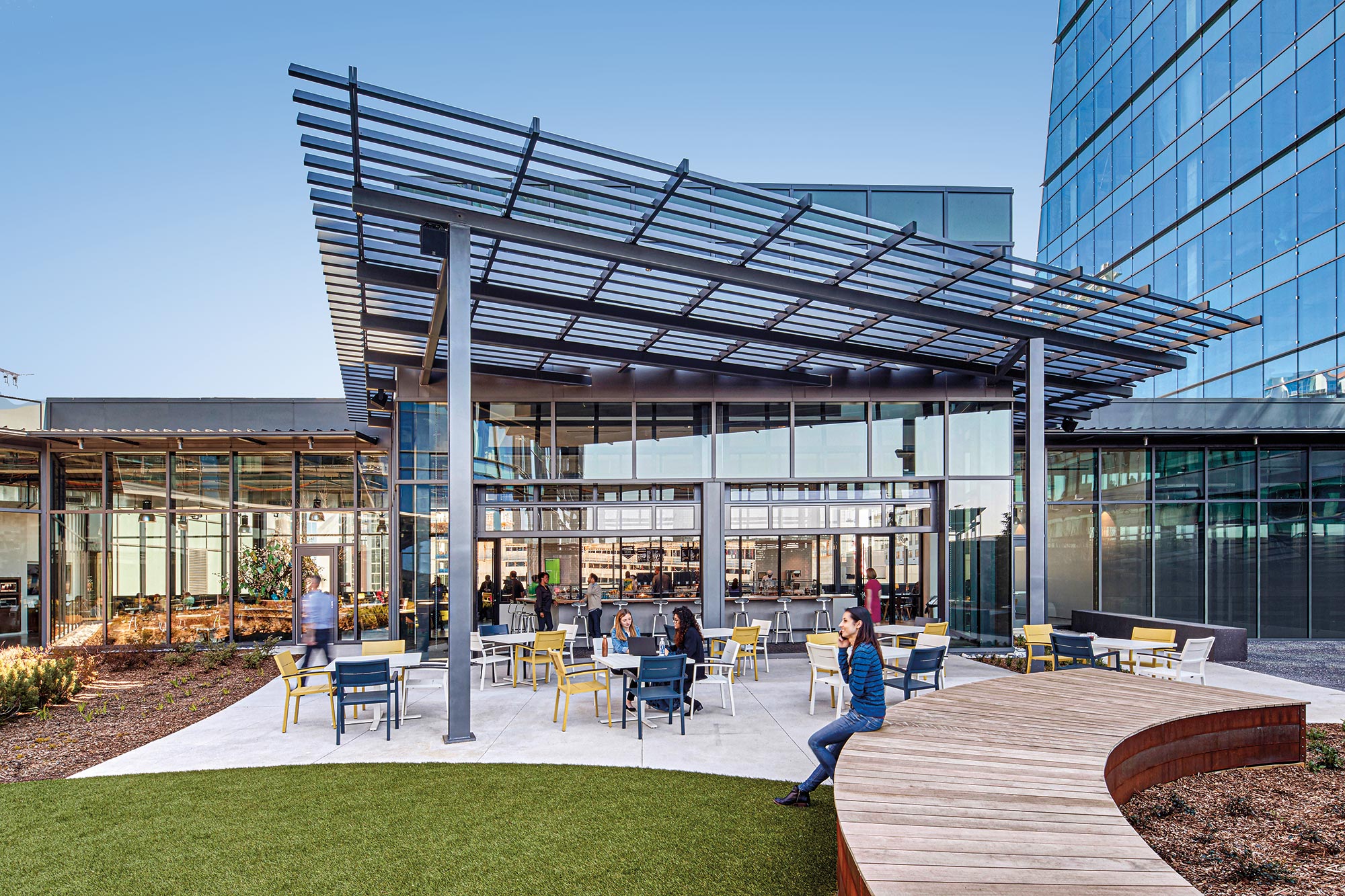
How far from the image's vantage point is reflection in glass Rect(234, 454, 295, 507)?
15.7 m

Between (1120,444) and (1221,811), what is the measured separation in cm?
1362

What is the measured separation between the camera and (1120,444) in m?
17.7

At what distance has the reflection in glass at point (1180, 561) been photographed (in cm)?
1738

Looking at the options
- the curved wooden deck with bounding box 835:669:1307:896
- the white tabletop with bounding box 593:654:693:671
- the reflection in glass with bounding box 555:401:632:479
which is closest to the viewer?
the curved wooden deck with bounding box 835:669:1307:896

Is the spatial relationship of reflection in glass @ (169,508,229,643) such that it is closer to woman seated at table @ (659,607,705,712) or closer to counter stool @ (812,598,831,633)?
woman seated at table @ (659,607,705,712)

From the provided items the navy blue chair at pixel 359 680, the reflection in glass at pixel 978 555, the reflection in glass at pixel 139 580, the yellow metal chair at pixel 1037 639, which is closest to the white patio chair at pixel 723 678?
the navy blue chair at pixel 359 680

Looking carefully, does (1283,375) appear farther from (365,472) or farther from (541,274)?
(365,472)

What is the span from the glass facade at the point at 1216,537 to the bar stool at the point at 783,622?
6.63 meters

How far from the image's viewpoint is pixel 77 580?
49.9 feet

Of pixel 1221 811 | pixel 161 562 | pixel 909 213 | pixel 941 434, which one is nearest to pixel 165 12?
→ pixel 161 562

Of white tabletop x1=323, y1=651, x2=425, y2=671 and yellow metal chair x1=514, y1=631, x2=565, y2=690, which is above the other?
white tabletop x1=323, y1=651, x2=425, y2=671

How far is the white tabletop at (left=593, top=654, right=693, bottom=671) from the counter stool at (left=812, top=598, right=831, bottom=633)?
7.69 metres

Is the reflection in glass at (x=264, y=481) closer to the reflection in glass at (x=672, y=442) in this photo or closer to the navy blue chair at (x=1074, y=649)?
the reflection in glass at (x=672, y=442)

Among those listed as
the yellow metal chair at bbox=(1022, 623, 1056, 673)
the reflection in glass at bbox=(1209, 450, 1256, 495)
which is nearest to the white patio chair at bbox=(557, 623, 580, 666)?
the yellow metal chair at bbox=(1022, 623, 1056, 673)
